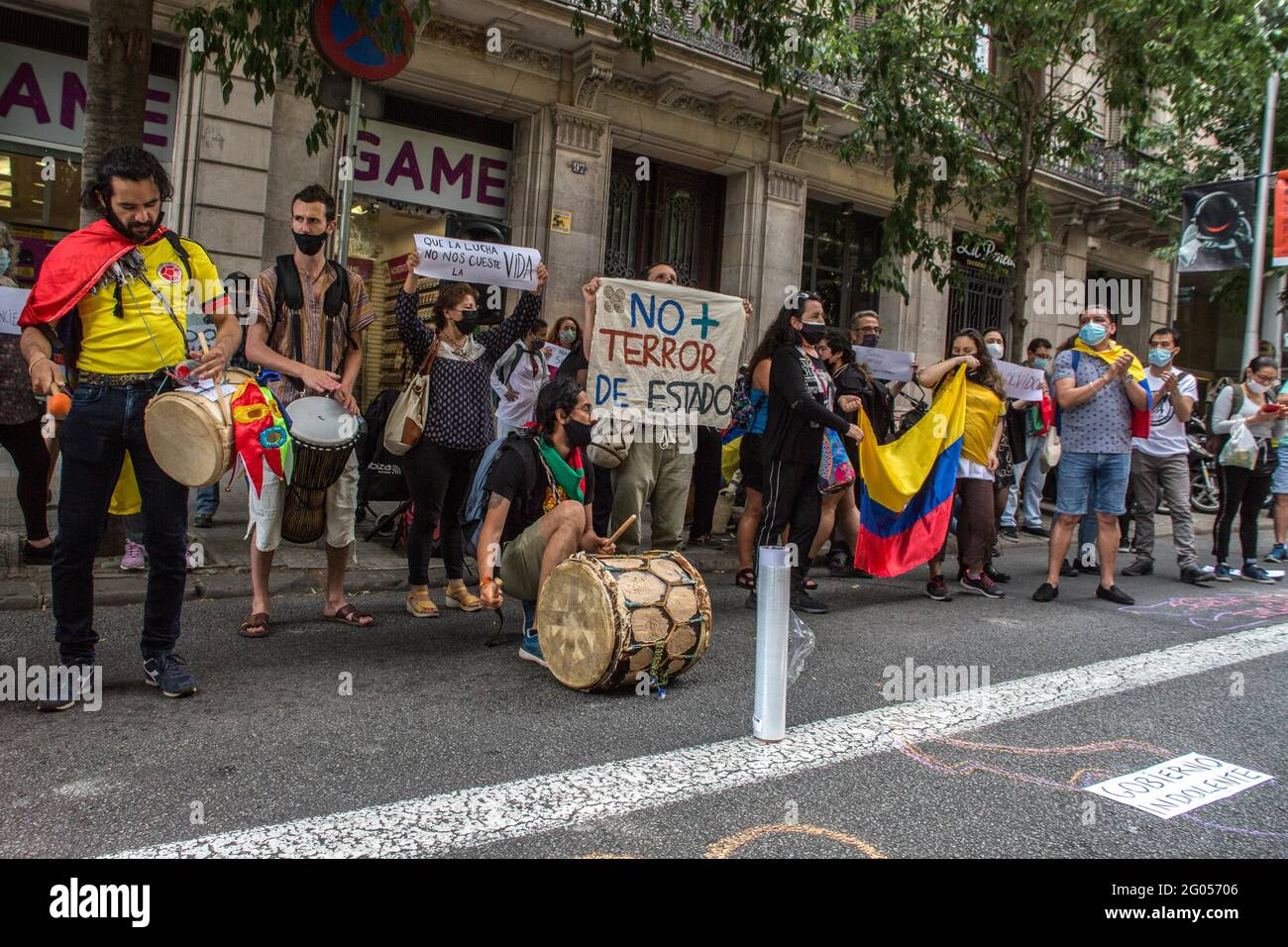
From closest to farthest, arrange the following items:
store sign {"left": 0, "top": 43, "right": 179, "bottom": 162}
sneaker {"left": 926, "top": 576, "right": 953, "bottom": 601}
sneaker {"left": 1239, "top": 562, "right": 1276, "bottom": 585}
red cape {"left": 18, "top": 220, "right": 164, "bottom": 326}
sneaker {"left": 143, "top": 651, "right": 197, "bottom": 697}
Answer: red cape {"left": 18, "top": 220, "right": 164, "bottom": 326}, sneaker {"left": 143, "top": 651, "right": 197, "bottom": 697}, sneaker {"left": 926, "top": 576, "right": 953, "bottom": 601}, sneaker {"left": 1239, "top": 562, "right": 1276, "bottom": 585}, store sign {"left": 0, "top": 43, "right": 179, "bottom": 162}

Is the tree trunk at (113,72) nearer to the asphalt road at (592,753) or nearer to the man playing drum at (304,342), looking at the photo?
the man playing drum at (304,342)

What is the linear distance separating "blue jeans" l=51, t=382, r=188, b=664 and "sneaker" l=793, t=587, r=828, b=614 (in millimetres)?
3890

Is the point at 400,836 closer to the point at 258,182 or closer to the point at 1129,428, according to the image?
the point at 1129,428

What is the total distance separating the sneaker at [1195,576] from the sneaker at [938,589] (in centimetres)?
272

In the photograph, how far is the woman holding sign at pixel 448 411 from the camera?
5789 mm

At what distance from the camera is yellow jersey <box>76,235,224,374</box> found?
13.2 feet

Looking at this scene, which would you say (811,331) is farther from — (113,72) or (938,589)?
(113,72)

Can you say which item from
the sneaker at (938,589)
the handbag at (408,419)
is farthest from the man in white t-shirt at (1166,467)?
the handbag at (408,419)

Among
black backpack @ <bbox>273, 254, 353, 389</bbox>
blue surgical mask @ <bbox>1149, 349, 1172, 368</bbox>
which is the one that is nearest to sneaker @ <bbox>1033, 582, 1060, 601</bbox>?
blue surgical mask @ <bbox>1149, 349, 1172, 368</bbox>

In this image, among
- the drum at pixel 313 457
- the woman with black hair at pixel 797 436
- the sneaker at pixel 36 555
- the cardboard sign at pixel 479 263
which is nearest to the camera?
the drum at pixel 313 457

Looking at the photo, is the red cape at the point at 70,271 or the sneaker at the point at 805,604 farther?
the sneaker at the point at 805,604

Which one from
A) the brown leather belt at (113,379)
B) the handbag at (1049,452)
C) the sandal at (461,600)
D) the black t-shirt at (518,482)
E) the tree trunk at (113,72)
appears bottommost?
the sandal at (461,600)

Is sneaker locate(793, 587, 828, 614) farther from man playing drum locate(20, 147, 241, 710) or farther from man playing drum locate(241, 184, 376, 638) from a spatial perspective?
man playing drum locate(20, 147, 241, 710)

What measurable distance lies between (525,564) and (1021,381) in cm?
598
